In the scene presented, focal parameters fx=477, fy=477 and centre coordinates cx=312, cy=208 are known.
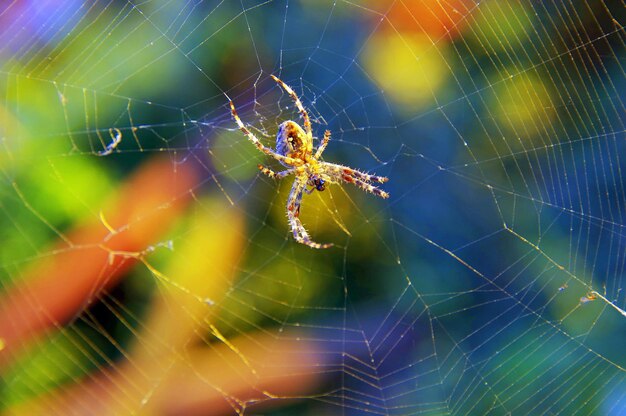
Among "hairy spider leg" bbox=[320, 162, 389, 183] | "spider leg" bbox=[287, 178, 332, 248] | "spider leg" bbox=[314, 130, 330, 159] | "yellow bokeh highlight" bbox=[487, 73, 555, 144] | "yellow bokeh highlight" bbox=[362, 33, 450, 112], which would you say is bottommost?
"spider leg" bbox=[287, 178, 332, 248]

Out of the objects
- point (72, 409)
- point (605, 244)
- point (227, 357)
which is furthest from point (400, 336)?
point (72, 409)

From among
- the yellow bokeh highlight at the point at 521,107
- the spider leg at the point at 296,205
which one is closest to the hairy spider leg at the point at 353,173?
the spider leg at the point at 296,205

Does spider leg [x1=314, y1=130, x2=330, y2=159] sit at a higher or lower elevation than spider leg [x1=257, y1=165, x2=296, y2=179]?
higher

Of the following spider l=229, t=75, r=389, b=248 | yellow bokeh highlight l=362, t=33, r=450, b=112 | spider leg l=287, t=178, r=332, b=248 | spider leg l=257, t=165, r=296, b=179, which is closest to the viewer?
spider leg l=257, t=165, r=296, b=179

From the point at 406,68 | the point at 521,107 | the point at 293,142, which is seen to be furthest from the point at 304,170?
the point at 521,107

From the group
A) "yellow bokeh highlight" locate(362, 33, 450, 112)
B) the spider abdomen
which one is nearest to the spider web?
"yellow bokeh highlight" locate(362, 33, 450, 112)

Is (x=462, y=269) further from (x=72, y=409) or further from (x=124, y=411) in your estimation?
(x=72, y=409)

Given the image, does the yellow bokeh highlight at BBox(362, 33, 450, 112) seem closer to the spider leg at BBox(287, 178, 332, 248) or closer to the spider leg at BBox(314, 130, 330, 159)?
the spider leg at BBox(314, 130, 330, 159)
